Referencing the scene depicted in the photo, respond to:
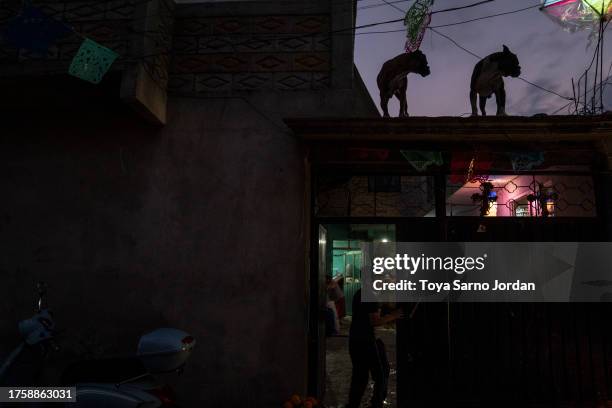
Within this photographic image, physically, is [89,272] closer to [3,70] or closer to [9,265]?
[9,265]

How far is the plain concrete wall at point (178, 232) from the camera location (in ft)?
18.6

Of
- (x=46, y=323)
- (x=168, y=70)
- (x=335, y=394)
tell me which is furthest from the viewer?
(x=335, y=394)

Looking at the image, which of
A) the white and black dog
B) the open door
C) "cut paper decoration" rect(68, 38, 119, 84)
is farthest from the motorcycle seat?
the white and black dog

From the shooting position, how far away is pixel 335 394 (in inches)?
276

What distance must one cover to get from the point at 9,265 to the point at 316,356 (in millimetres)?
4488

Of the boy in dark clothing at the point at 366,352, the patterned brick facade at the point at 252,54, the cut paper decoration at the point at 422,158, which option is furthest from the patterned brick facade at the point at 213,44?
the boy in dark clothing at the point at 366,352

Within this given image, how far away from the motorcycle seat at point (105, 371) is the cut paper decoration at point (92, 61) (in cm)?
328

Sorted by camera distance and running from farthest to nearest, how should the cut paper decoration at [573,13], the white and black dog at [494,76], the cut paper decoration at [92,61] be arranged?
the cut paper decoration at [573,13], the white and black dog at [494,76], the cut paper decoration at [92,61]

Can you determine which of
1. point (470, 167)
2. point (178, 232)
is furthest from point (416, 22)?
point (178, 232)

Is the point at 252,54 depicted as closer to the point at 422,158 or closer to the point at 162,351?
the point at 422,158

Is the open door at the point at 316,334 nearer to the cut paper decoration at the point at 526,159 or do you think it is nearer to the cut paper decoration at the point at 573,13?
the cut paper decoration at the point at 526,159

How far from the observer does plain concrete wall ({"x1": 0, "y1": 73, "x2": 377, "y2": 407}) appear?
5.67 meters

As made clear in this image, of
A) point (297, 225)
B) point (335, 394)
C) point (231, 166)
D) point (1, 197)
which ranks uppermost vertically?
point (231, 166)

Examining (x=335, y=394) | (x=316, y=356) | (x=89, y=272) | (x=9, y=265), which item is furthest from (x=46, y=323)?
(x=335, y=394)
